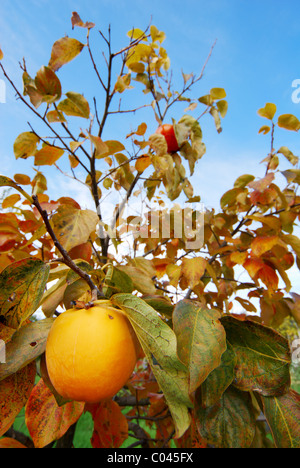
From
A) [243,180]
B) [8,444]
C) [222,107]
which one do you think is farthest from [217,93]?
[8,444]

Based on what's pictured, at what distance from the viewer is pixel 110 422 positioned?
0.82 meters

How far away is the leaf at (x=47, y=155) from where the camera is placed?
90 centimetres

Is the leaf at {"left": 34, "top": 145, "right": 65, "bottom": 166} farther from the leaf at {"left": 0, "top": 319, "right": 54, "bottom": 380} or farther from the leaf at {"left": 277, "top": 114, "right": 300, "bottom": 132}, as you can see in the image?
the leaf at {"left": 277, "top": 114, "right": 300, "bottom": 132}

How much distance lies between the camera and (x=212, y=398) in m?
0.41

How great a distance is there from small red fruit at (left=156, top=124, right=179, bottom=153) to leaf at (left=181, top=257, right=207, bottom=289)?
0.46 meters

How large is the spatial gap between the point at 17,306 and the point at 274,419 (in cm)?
36

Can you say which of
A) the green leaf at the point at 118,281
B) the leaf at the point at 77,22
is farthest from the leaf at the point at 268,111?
the green leaf at the point at 118,281

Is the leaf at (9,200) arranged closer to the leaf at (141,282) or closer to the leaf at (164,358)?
the leaf at (141,282)

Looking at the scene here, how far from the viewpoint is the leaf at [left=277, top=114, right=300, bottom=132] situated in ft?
4.14

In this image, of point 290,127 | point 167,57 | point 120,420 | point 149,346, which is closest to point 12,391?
point 149,346

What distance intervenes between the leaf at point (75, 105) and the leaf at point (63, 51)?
191 mm

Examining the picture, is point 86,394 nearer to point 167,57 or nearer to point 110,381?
point 110,381

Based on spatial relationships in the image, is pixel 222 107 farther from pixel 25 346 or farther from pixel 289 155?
pixel 25 346

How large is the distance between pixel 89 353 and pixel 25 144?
27.8 inches
